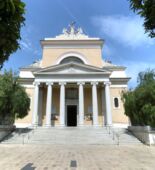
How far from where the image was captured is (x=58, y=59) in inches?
1193

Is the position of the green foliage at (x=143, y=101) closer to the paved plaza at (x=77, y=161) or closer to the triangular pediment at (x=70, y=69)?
the paved plaza at (x=77, y=161)

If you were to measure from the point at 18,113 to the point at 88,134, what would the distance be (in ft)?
22.5

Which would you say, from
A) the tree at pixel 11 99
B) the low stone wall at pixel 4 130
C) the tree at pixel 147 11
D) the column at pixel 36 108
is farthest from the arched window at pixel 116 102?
the tree at pixel 147 11

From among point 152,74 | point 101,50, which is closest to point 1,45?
point 152,74

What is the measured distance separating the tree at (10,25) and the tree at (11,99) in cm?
1264

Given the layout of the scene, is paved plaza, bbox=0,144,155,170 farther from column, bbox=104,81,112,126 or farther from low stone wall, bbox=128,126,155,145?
column, bbox=104,81,112,126

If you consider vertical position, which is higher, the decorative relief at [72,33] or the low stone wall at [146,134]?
the decorative relief at [72,33]

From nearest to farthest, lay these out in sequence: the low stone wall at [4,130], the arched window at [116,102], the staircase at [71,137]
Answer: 1. the staircase at [71,137]
2. the low stone wall at [4,130]
3. the arched window at [116,102]

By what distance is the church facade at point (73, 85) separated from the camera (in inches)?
981

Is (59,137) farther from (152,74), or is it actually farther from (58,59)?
(58,59)

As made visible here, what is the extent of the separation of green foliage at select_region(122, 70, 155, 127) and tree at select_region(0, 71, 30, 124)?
9.65 m

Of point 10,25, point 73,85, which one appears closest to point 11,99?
point 73,85

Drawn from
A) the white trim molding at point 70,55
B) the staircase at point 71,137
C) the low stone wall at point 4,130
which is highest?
the white trim molding at point 70,55

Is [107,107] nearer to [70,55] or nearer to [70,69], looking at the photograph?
[70,69]
